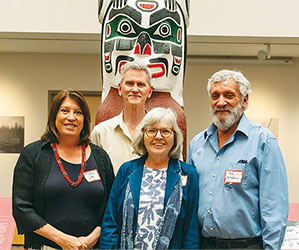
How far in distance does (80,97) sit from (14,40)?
3891 mm

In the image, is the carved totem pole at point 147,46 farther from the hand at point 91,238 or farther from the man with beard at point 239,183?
the hand at point 91,238

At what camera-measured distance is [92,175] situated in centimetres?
255

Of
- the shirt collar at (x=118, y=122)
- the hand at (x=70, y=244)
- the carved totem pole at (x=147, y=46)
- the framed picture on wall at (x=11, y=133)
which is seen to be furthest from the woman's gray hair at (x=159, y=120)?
the framed picture on wall at (x=11, y=133)

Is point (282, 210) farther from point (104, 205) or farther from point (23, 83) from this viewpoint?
point (23, 83)

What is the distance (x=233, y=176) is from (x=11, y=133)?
4976 mm

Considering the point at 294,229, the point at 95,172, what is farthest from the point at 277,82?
the point at 95,172

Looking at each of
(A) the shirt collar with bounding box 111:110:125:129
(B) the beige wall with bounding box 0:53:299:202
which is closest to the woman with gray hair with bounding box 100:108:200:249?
(A) the shirt collar with bounding box 111:110:125:129

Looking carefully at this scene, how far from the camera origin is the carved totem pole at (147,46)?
347 centimetres

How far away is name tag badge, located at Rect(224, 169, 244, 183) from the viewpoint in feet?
7.86

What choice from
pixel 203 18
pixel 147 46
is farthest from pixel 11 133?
pixel 147 46

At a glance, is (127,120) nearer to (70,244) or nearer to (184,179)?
(184,179)

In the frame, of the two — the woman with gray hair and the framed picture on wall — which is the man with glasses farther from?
the framed picture on wall

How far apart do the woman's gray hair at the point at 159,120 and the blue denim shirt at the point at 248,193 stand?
23 cm

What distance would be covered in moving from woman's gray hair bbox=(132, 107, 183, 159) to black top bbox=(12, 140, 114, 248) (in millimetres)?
297
